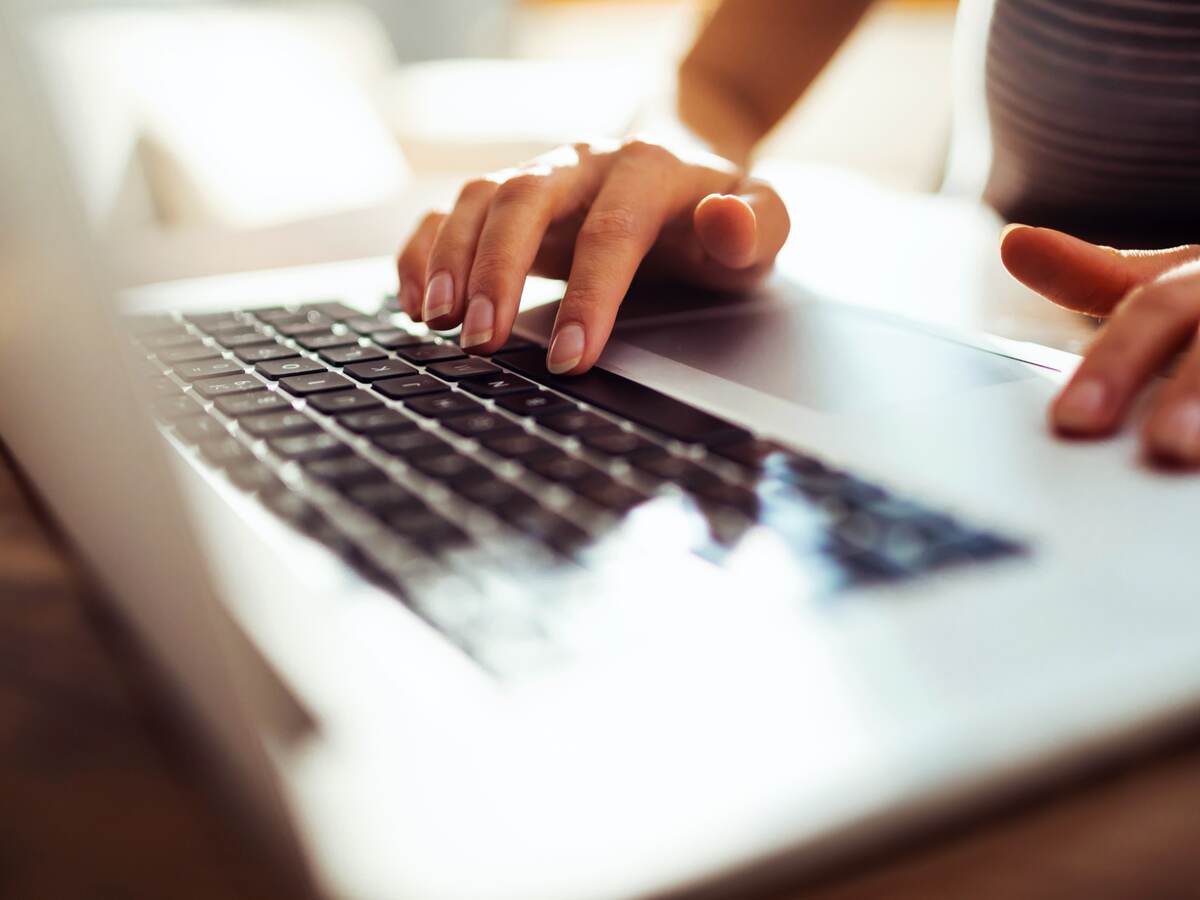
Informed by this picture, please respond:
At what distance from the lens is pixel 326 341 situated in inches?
21.0

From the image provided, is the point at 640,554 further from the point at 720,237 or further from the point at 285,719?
the point at 720,237

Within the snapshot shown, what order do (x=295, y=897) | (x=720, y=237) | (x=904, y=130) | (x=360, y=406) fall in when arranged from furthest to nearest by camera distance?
1. (x=904, y=130)
2. (x=720, y=237)
3. (x=360, y=406)
4. (x=295, y=897)

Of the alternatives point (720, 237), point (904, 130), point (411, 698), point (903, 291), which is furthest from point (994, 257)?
point (904, 130)

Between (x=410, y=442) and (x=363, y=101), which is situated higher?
(x=410, y=442)

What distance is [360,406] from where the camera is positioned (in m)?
0.42

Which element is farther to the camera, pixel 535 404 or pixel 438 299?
pixel 438 299

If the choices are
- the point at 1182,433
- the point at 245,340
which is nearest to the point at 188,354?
the point at 245,340

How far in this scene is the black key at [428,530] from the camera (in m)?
0.28

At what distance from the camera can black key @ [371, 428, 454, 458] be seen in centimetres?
36

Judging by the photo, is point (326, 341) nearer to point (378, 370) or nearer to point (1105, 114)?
point (378, 370)

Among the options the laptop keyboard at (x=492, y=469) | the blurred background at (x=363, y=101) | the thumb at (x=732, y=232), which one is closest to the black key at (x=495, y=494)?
the laptop keyboard at (x=492, y=469)

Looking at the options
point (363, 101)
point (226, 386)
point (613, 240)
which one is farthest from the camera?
point (363, 101)

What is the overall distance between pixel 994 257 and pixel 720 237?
316 mm

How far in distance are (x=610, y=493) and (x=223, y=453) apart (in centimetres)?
15
